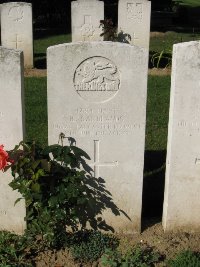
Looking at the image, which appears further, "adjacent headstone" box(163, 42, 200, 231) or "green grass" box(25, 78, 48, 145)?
"green grass" box(25, 78, 48, 145)

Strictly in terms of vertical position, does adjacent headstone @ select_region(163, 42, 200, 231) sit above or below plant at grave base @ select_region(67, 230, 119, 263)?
above

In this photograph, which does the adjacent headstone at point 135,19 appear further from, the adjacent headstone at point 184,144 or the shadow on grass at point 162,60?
the adjacent headstone at point 184,144

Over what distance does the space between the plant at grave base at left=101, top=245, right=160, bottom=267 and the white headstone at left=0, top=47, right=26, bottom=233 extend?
1.02 meters

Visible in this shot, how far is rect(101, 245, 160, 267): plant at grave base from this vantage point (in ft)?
14.0

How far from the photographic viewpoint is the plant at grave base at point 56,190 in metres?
4.35

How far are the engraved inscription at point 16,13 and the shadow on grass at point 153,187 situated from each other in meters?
6.46

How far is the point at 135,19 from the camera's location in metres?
12.6

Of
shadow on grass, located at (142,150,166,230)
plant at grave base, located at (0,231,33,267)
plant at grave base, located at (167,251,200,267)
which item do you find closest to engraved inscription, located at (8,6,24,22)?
shadow on grass, located at (142,150,166,230)

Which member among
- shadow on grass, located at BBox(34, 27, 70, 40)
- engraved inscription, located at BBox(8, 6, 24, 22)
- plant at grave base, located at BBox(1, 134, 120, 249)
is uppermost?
engraved inscription, located at BBox(8, 6, 24, 22)

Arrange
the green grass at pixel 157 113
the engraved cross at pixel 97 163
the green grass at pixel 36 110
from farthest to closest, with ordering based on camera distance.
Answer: the green grass at pixel 36 110 < the green grass at pixel 157 113 < the engraved cross at pixel 97 163

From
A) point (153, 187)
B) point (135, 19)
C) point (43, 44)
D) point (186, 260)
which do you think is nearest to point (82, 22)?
point (135, 19)

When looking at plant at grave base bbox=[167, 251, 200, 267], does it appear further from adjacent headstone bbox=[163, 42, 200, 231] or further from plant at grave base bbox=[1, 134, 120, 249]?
plant at grave base bbox=[1, 134, 120, 249]

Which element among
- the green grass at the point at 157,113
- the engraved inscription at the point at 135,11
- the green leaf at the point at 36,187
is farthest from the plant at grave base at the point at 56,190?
the engraved inscription at the point at 135,11

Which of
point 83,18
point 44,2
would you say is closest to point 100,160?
point 83,18
